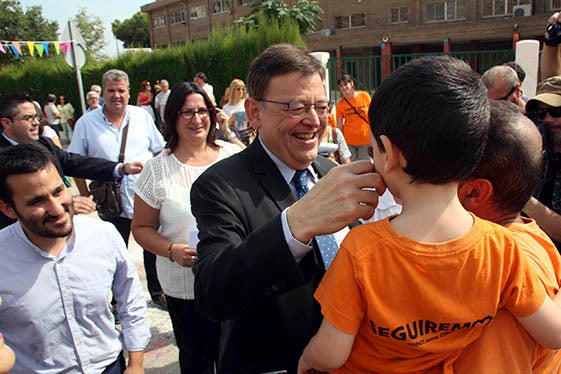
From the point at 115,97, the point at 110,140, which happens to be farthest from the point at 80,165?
the point at 115,97

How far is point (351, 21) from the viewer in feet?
105

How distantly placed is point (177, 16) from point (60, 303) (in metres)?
48.8

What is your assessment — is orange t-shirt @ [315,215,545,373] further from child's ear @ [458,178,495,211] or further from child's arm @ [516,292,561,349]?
child's ear @ [458,178,495,211]

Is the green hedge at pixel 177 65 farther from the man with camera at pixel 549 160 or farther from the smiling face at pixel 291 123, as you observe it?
the smiling face at pixel 291 123

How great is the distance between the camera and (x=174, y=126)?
123 inches

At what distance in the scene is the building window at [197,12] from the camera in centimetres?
4281

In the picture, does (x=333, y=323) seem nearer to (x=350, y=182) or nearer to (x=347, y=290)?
(x=347, y=290)

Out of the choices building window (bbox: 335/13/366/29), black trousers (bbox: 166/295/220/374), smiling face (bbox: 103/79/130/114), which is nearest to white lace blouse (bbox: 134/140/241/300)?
black trousers (bbox: 166/295/220/374)

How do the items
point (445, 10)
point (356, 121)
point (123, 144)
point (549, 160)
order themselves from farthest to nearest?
point (445, 10) < point (356, 121) < point (123, 144) < point (549, 160)

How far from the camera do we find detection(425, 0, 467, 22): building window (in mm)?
27531

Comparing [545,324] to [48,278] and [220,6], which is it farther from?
[220,6]

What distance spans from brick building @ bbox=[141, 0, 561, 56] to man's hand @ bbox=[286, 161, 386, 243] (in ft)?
73.5

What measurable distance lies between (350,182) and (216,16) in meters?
44.0

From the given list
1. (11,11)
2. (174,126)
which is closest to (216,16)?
(11,11)
